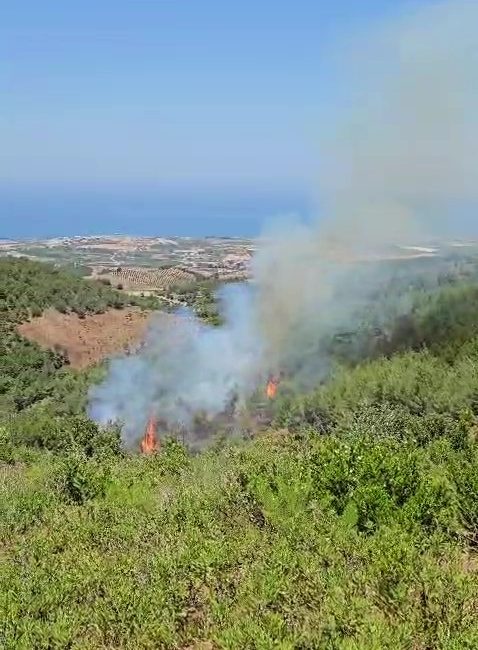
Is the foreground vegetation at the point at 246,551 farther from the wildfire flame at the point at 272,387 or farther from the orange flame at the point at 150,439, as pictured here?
the wildfire flame at the point at 272,387

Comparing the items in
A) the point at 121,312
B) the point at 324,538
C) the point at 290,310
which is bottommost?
the point at 121,312

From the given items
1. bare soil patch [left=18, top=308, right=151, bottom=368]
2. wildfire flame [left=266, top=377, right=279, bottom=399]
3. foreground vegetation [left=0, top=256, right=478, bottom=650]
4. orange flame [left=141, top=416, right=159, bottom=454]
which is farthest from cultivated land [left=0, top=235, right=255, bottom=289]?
foreground vegetation [left=0, top=256, right=478, bottom=650]

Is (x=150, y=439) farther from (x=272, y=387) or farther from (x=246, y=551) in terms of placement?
(x=246, y=551)

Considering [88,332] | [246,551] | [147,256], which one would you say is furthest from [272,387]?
[147,256]

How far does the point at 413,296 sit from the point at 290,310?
18.9 ft

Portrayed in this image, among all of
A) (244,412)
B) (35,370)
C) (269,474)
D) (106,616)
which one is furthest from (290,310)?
(106,616)

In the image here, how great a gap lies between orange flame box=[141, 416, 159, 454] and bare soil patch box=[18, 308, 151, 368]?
19.9m

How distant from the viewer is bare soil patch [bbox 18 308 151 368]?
50.7 metres

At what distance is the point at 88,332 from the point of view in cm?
5519

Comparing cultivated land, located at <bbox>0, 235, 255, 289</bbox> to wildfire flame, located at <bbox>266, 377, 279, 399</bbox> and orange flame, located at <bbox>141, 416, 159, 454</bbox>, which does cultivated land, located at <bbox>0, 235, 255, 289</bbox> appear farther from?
orange flame, located at <bbox>141, 416, 159, 454</bbox>

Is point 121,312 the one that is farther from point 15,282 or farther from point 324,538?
point 324,538

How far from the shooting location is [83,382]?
39438 mm

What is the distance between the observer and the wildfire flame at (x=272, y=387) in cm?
3088

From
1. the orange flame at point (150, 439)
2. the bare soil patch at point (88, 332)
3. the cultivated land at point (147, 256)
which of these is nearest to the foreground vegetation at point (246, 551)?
the orange flame at point (150, 439)
